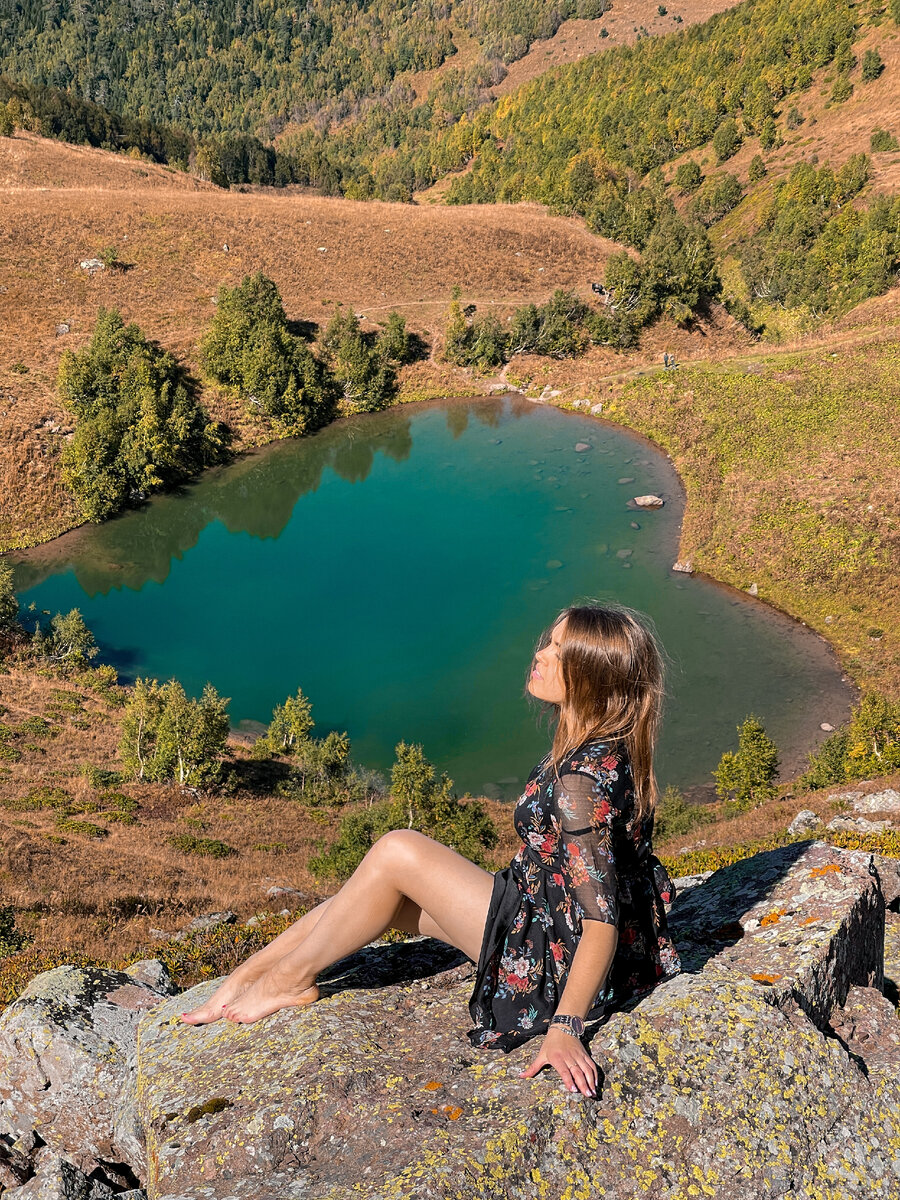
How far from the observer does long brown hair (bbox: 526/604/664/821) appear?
517cm

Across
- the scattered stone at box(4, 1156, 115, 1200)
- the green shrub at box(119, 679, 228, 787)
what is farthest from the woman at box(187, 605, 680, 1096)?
the green shrub at box(119, 679, 228, 787)

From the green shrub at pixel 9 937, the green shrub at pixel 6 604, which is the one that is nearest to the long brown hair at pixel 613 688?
the green shrub at pixel 9 937

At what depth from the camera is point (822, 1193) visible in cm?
443

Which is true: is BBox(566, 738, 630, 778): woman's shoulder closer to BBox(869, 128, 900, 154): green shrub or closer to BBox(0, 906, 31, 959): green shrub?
BBox(0, 906, 31, 959): green shrub

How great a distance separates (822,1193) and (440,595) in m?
36.3

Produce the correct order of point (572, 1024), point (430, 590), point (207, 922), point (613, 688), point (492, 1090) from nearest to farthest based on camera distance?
point (572, 1024) → point (492, 1090) → point (613, 688) → point (207, 922) → point (430, 590)

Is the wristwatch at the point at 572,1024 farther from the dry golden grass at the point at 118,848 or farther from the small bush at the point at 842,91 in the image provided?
the small bush at the point at 842,91

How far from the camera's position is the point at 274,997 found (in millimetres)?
6188

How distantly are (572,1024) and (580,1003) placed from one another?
4.6 inches

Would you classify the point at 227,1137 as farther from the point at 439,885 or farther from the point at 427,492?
the point at 427,492

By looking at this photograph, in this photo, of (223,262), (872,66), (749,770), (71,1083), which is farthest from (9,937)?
(872,66)

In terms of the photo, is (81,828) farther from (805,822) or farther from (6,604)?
(6,604)

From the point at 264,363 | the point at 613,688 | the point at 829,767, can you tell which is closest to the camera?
the point at 613,688

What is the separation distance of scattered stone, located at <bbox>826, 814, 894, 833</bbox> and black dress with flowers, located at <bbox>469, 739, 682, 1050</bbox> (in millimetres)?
11145
